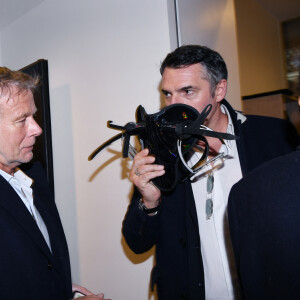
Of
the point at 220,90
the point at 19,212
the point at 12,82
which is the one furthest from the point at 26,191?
the point at 220,90

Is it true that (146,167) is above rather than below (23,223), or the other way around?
above

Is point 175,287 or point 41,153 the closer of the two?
point 175,287

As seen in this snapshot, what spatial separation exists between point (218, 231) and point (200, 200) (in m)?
0.13

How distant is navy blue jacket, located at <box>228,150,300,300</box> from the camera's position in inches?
21.1

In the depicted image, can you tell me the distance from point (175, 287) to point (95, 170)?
88 centimetres

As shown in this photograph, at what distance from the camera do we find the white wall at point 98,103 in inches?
62.0

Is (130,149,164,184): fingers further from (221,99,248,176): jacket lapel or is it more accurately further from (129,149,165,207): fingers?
(221,99,248,176): jacket lapel

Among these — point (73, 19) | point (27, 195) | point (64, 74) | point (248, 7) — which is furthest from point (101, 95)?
point (248, 7)

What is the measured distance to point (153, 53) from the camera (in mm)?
1525

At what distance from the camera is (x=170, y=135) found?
970 millimetres

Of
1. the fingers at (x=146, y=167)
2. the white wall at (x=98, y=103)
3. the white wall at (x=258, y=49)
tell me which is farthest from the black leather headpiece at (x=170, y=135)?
the white wall at (x=258, y=49)

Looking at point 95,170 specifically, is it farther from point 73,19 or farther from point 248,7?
point 248,7

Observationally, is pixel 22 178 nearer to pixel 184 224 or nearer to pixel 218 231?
pixel 184 224

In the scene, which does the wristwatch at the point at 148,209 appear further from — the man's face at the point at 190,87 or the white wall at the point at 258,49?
the white wall at the point at 258,49
